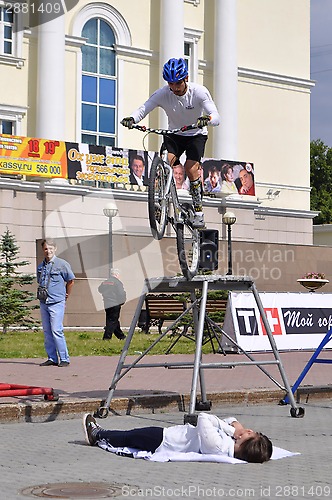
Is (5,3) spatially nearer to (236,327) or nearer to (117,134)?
(117,134)

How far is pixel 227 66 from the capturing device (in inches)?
2047

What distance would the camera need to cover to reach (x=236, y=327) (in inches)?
819

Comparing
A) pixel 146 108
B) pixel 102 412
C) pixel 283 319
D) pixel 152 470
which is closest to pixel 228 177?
pixel 283 319

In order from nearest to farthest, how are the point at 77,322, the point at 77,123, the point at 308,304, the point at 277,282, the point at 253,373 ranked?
1. the point at 253,373
2. the point at 308,304
3. the point at 77,322
4. the point at 277,282
5. the point at 77,123

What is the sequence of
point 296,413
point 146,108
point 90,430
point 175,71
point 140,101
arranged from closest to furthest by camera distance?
1. point 90,430
2. point 175,71
3. point 146,108
4. point 296,413
5. point 140,101

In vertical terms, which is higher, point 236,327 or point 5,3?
point 5,3

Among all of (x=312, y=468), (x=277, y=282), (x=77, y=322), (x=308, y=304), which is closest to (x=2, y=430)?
(x=312, y=468)

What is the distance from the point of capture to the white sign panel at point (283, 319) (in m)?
21.0

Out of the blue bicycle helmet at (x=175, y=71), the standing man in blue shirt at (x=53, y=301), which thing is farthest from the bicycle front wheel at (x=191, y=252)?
the standing man in blue shirt at (x=53, y=301)

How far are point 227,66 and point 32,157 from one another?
14.4 meters

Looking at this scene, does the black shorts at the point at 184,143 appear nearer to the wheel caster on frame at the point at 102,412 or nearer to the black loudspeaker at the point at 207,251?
the black loudspeaker at the point at 207,251

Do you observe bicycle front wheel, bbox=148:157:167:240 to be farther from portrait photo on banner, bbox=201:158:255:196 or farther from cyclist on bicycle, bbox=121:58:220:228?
portrait photo on banner, bbox=201:158:255:196

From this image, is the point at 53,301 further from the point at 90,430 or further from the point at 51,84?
the point at 51,84

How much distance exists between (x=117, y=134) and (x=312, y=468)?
42.0 meters
